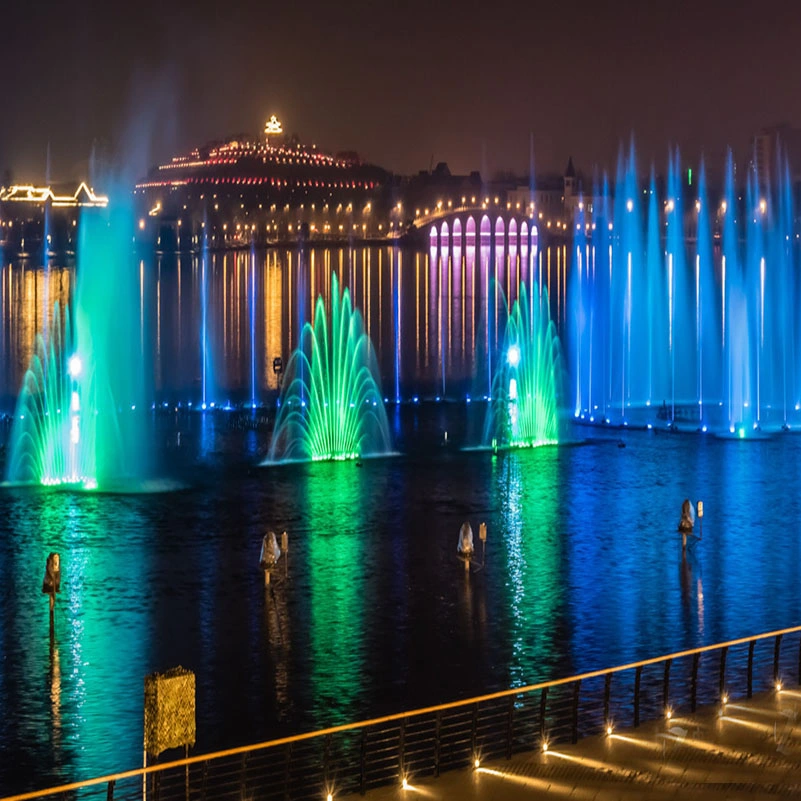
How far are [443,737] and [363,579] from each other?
5780 millimetres

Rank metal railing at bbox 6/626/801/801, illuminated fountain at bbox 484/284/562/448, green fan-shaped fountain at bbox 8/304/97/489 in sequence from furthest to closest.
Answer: illuminated fountain at bbox 484/284/562/448 → green fan-shaped fountain at bbox 8/304/97/489 → metal railing at bbox 6/626/801/801

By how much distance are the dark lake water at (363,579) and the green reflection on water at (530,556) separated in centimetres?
4

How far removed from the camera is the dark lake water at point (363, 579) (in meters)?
11.4

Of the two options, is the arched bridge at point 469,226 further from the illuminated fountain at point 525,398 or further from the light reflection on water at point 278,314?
the illuminated fountain at point 525,398

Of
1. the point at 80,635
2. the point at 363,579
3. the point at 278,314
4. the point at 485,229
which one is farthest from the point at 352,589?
the point at 485,229

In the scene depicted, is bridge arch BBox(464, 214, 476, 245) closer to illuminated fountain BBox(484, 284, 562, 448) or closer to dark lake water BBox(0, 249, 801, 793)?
illuminated fountain BBox(484, 284, 562, 448)

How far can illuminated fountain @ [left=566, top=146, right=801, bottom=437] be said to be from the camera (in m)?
31.5

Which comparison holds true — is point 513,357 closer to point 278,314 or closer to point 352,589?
point 352,589

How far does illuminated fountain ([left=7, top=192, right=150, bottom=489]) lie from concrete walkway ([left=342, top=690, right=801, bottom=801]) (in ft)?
41.5

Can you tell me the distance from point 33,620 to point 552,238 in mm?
100082

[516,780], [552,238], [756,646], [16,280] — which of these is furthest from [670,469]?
[552,238]

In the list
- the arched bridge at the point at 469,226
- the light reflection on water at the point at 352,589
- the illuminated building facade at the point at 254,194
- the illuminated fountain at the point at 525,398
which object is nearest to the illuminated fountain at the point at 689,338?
the illuminated fountain at the point at 525,398

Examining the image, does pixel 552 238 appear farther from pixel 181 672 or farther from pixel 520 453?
pixel 181 672

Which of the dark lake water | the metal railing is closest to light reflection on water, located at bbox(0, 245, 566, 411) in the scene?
the dark lake water
